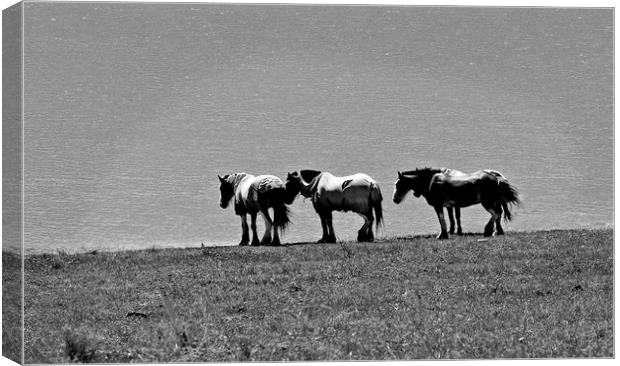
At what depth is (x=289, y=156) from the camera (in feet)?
55.0

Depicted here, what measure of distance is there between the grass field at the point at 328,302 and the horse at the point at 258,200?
0.22 metres

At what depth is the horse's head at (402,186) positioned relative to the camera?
1698 cm

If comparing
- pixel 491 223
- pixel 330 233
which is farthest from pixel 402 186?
pixel 491 223

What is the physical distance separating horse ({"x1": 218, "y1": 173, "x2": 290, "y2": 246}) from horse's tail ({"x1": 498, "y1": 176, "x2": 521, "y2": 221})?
2.75 metres

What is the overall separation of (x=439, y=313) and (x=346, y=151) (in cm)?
233

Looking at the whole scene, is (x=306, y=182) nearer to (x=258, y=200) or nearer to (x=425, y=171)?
(x=258, y=200)

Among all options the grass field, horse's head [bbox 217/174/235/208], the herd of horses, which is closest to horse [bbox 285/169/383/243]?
the herd of horses

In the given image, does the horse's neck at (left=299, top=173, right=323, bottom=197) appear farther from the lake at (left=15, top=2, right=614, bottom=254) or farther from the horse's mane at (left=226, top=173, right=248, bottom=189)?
the horse's mane at (left=226, top=173, right=248, bottom=189)

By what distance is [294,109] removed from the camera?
655 inches

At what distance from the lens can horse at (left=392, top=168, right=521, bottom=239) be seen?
17.0 m

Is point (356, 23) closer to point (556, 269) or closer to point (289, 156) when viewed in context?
point (289, 156)

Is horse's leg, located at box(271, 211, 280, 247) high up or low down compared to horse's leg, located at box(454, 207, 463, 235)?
down

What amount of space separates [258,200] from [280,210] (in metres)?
0.32

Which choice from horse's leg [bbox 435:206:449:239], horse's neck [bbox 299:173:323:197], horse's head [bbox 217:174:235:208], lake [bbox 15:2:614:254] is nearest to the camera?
lake [bbox 15:2:614:254]
